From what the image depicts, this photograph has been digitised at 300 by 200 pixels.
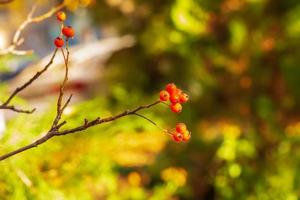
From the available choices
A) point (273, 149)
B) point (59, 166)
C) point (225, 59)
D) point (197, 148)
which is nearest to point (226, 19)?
point (225, 59)

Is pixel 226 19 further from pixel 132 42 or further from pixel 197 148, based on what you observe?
pixel 132 42

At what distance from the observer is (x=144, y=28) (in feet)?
21.3

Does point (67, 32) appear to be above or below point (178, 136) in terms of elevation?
above

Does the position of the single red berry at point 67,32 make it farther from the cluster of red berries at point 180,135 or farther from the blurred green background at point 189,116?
the blurred green background at point 189,116

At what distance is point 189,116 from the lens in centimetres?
523

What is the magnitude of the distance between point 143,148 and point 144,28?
1.47m

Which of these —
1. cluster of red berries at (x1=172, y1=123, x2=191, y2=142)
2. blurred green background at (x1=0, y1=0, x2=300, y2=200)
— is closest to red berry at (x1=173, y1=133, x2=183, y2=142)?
cluster of red berries at (x1=172, y1=123, x2=191, y2=142)

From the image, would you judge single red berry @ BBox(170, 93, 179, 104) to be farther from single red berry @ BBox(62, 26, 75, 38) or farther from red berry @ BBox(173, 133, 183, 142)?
single red berry @ BBox(62, 26, 75, 38)

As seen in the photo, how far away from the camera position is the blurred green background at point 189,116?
2.32m

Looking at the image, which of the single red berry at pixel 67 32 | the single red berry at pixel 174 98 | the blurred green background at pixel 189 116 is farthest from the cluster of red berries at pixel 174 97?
the blurred green background at pixel 189 116

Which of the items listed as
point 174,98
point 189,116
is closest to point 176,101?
point 174,98

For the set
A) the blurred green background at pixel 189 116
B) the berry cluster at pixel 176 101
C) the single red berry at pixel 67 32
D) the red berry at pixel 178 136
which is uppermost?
the blurred green background at pixel 189 116

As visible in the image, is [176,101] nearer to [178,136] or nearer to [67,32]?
[178,136]

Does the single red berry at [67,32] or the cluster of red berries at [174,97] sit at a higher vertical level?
the single red berry at [67,32]
